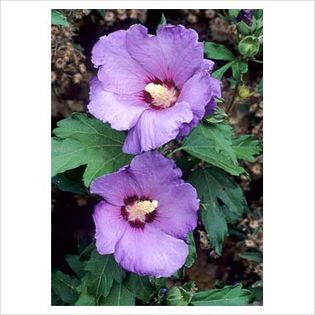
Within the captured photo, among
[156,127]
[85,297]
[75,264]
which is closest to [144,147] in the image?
[156,127]

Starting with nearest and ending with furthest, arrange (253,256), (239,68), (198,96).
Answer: (198,96) → (239,68) → (253,256)

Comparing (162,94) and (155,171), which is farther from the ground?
(162,94)

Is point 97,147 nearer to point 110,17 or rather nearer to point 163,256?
point 163,256

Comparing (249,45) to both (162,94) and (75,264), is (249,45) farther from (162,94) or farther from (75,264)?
(75,264)

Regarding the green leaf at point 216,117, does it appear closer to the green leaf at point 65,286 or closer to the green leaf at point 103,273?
the green leaf at point 103,273

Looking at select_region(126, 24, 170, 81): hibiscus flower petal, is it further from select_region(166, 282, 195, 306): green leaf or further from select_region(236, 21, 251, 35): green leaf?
select_region(166, 282, 195, 306): green leaf

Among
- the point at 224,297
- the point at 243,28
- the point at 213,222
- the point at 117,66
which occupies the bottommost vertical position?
the point at 224,297

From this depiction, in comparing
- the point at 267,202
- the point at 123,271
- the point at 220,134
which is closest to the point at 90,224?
the point at 123,271
